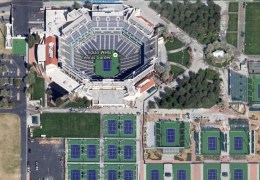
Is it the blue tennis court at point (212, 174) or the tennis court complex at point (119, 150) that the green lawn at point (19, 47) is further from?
the blue tennis court at point (212, 174)

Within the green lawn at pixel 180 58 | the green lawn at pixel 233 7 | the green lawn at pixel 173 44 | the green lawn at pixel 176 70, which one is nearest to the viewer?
the green lawn at pixel 176 70

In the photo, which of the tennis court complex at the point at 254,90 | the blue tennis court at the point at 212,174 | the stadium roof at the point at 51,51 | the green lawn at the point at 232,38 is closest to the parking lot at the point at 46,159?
the stadium roof at the point at 51,51

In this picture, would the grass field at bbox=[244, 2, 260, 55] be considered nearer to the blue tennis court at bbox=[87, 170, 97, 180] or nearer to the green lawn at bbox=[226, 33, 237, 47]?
the green lawn at bbox=[226, 33, 237, 47]

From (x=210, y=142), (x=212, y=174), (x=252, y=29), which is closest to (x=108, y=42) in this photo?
(x=210, y=142)

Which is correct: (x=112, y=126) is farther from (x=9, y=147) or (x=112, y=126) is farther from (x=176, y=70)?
(x=9, y=147)

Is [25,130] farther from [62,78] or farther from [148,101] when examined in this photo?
[148,101]

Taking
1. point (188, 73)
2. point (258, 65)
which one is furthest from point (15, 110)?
point (258, 65)
